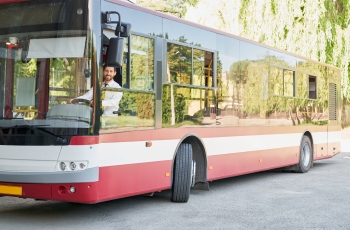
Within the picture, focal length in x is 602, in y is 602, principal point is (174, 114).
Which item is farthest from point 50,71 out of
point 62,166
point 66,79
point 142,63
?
point 142,63

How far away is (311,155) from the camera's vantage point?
1534cm

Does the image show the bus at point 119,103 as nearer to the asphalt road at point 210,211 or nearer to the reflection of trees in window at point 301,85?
the asphalt road at point 210,211

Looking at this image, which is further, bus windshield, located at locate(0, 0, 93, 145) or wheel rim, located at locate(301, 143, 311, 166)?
wheel rim, located at locate(301, 143, 311, 166)

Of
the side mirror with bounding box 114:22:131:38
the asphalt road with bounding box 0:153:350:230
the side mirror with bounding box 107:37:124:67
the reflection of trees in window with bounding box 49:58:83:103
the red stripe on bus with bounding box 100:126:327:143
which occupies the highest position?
the side mirror with bounding box 114:22:131:38

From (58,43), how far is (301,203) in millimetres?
4765

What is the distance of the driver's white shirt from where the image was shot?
7418mm

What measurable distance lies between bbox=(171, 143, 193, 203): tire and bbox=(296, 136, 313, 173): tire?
229 inches

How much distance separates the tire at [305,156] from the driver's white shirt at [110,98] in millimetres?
7836

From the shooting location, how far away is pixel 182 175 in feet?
30.9

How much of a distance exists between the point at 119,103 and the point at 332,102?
10.5 metres

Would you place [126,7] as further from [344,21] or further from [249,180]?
[344,21]

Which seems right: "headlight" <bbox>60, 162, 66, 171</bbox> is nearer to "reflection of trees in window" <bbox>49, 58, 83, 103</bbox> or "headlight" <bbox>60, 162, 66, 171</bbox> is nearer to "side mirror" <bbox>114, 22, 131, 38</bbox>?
"reflection of trees in window" <bbox>49, 58, 83, 103</bbox>

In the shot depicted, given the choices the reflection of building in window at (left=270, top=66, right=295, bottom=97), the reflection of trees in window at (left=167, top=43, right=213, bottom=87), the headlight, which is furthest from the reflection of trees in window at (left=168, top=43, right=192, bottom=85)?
the reflection of building in window at (left=270, top=66, right=295, bottom=97)

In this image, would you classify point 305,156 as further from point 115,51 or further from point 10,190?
point 10,190
